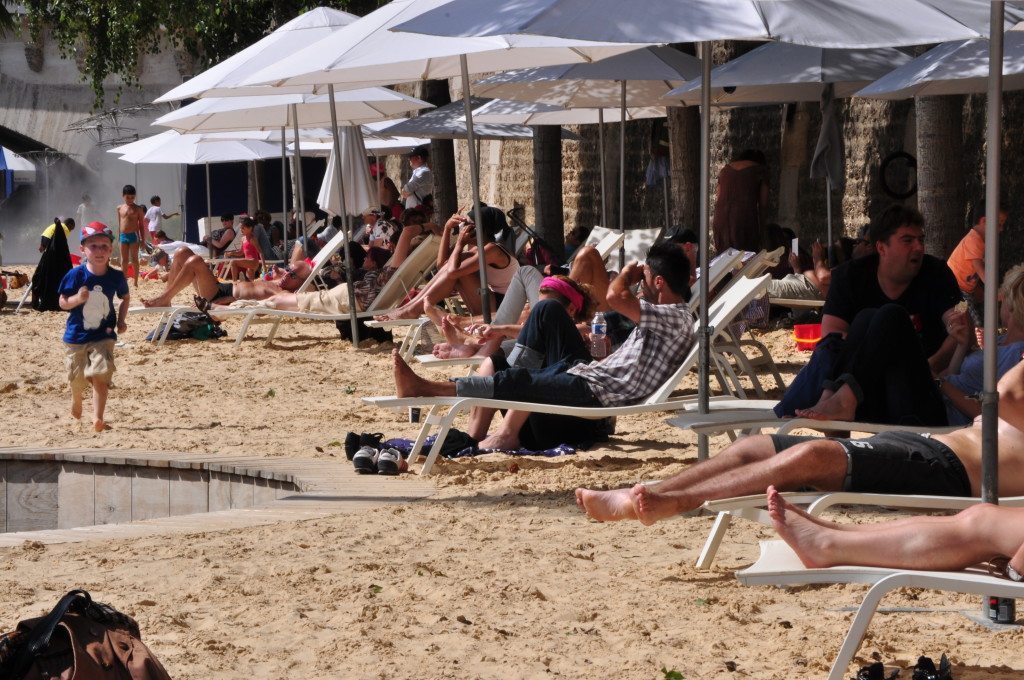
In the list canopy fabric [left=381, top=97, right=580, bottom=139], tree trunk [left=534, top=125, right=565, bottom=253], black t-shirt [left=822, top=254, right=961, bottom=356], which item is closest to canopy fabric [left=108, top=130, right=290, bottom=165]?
Result: canopy fabric [left=381, top=97, right=580, bottom=139]

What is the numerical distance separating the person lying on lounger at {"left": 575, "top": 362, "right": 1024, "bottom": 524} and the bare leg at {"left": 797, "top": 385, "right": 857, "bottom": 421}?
91cm

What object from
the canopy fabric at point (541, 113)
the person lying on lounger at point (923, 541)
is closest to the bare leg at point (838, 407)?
the person lying on lounger at point (923, 541)

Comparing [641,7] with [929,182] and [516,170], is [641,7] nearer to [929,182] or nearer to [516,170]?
[929,182]

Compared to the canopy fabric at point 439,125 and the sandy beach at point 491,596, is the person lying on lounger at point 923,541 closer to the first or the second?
the sandy beach at point 491,596

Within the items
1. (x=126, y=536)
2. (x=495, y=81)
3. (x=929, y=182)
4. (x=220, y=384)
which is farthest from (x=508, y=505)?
(x=495, y=81)

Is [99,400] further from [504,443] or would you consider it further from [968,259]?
[968,259]

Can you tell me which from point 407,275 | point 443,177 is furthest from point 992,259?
point 443,177

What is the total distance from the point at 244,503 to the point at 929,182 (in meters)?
5.41

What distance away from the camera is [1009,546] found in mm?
3178

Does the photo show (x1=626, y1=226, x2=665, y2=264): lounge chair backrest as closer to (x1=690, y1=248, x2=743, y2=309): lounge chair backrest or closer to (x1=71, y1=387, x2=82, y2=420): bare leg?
(x1=690, y1=248, x2=743, y2=309): lounge chair backrest

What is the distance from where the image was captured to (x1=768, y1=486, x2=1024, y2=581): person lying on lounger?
3193mm

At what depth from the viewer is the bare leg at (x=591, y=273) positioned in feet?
24.7

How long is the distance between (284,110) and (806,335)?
6327 mm

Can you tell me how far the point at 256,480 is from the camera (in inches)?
249
